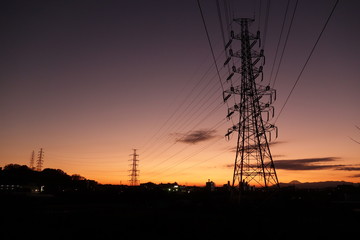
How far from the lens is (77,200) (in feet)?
198

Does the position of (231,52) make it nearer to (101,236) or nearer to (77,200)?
(101,236)

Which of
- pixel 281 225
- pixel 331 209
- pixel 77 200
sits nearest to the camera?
pixel 281 225

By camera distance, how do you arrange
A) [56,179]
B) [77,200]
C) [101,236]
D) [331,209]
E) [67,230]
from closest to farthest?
1. [101,236]
2. [67,230]
3. [331,209]
4. [77,200]
5. [56,179]

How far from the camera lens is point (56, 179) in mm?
149125

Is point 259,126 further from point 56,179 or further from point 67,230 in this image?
point 56,179

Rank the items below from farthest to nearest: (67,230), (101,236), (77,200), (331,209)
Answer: (77,200) < (331,209) < (67,230) < (101,236)

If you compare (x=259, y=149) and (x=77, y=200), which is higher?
(x=259, y=149)

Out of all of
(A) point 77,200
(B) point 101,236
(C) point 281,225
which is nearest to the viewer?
(B) point 101,236

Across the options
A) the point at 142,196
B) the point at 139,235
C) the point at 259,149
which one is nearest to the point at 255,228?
the point at 139,235

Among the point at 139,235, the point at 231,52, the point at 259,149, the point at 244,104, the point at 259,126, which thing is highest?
the point at 231,52

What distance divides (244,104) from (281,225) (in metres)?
15.0

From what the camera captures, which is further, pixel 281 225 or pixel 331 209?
pixel 331 209

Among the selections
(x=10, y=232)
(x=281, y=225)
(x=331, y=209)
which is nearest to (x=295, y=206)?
(x=331, y=209)

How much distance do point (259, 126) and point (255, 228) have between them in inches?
593
